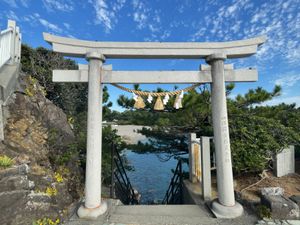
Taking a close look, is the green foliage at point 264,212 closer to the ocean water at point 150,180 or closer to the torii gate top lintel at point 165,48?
the torii gate top lintel at point 165,48

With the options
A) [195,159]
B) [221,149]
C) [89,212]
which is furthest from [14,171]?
[195,159]

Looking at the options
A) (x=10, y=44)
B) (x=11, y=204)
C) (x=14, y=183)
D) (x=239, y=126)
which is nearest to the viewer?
(x=11, y=204)

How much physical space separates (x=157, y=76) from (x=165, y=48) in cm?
58

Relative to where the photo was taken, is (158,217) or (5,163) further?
(158,217)

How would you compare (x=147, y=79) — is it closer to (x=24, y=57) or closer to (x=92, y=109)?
(x=92, y=109)

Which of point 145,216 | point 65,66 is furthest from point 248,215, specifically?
point 65,66

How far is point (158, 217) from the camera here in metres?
3.37

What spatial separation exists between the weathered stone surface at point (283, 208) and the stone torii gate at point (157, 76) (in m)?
0.51

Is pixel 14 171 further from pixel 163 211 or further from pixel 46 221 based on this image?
pixel 163 211

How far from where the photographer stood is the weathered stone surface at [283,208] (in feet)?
10.0

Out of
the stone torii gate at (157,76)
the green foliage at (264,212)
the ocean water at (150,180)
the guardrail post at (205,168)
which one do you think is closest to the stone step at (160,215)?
the stone torii gate at (157,76)

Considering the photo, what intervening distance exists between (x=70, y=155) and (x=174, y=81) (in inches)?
126

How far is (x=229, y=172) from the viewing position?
134 inches

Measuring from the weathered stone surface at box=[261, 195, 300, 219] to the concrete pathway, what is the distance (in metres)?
0.35
